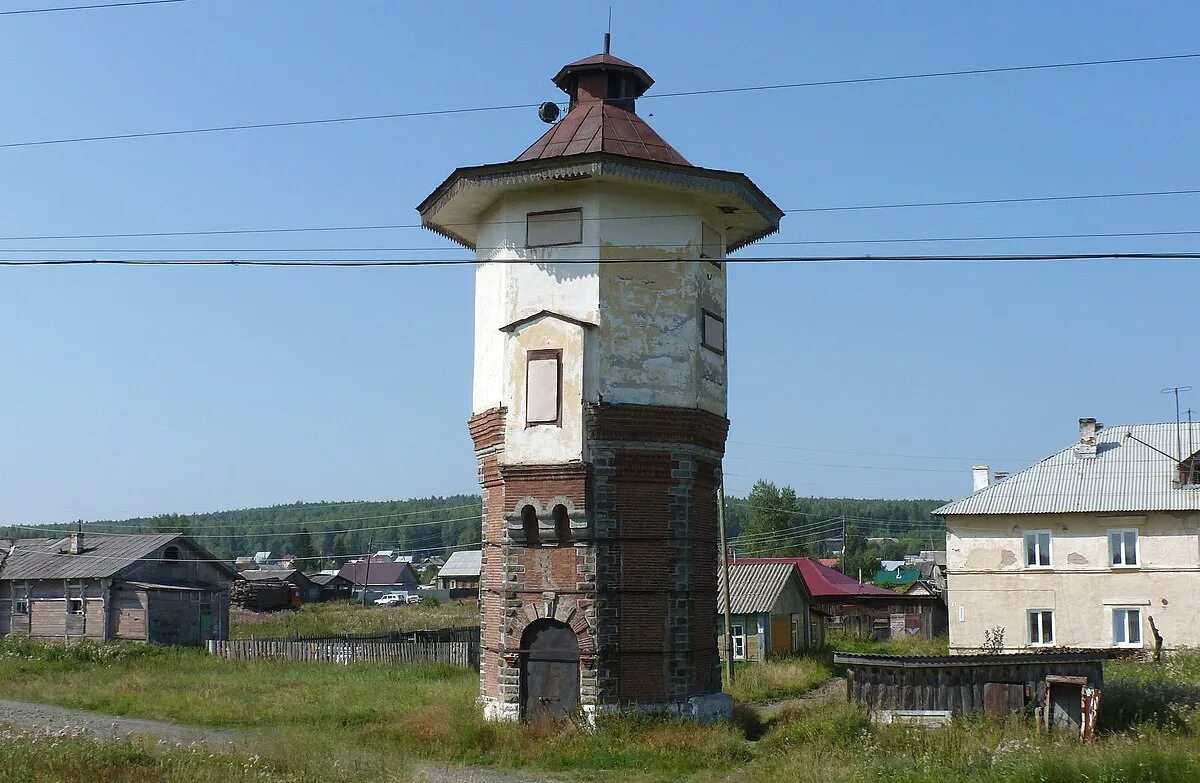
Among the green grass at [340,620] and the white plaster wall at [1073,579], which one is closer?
the white plaster wall at [1073,579]

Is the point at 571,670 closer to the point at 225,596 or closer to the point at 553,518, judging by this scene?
the point at 553,518

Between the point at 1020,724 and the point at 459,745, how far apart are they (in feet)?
27.4

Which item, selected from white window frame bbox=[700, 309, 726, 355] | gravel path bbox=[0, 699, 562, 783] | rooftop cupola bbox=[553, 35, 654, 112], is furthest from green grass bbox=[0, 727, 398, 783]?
rooftop cupola bbox=[553, 35, 654, 112]

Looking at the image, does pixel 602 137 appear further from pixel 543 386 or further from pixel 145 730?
pixel 145 730

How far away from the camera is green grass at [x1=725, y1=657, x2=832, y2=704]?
27.0 meters

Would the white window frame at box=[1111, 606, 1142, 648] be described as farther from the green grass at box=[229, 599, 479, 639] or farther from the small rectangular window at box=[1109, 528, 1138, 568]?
the green grass at box=[229, 599, 479, 639]

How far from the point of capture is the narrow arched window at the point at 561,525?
18.2 m

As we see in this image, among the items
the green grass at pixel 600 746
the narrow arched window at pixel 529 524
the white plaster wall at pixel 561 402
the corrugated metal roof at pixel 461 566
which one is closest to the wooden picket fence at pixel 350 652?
the green grass at pixel 600 746

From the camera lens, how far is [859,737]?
55.1 ft

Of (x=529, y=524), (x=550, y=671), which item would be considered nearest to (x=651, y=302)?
(x=529, y=524)

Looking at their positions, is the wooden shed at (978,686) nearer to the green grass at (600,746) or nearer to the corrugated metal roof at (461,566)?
the green grass at (600,746)

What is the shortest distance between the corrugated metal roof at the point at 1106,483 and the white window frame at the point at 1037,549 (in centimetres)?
79

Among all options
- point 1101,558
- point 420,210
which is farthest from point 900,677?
point 1101,558

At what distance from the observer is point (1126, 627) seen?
34250mm
